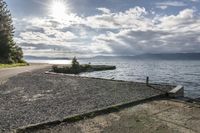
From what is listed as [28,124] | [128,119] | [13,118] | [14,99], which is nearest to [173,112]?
[128,119]

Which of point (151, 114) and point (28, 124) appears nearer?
point (28, 124)

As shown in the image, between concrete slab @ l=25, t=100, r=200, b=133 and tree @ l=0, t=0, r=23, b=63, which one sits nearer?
concrete slab @ l=25, t=100, r=200, b=133

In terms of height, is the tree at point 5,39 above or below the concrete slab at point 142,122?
above

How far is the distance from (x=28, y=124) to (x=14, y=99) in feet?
16.9

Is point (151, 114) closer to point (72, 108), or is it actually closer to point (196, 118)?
point (196, 118)

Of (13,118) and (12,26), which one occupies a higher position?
(12,26)

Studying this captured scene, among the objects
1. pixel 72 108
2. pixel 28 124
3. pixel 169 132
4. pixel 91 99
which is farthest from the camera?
pixel 91 99

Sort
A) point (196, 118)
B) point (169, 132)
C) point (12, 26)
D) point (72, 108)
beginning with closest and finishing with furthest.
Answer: point (169, 132) < point (196, 118) < point (72, 108) < point (12, 26)

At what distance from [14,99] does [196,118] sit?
30.0 feet

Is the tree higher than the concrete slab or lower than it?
higher

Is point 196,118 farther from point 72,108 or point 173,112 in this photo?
point 72,108

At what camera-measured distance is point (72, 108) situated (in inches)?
412

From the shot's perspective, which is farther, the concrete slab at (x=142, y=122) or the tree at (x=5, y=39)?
the tree at (x=5, y=39)

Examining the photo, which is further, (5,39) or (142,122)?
Result: (5,39)
